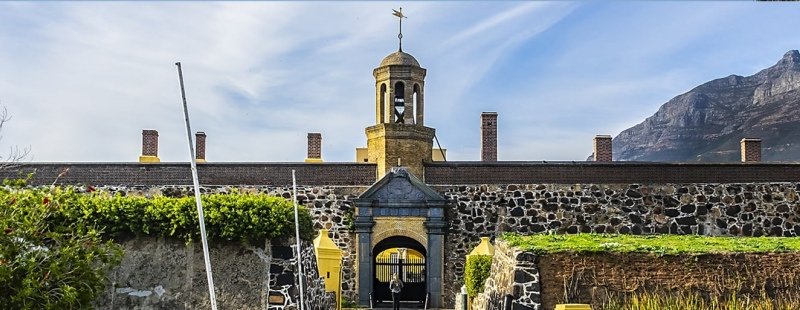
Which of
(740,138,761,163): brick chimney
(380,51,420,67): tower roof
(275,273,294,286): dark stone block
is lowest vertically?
(275,273,294,286): dark stone block

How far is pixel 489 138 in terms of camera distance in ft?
87.8

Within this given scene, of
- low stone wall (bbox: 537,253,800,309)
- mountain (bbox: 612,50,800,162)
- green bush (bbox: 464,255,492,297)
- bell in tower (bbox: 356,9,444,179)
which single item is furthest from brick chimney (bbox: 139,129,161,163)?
mountain (bbox: 612,50,800,162)

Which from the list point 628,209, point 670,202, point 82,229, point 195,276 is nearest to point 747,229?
point 670,202

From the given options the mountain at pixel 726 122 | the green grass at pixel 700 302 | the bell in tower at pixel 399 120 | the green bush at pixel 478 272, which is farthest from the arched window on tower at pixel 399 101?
the mountain at pixel 726 122

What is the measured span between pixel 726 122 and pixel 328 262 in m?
44.8

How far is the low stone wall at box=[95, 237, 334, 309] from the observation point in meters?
13.1

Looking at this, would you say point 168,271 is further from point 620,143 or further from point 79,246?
point 620,143

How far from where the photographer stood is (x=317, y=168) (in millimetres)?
23203

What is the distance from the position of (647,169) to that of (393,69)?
7.23 metres

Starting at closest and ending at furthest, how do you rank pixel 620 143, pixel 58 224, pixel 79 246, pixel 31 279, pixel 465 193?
pixel 31 279 → pixel 79 246 → pixel 58 224 → pixel 465 193 → pixel 620 143

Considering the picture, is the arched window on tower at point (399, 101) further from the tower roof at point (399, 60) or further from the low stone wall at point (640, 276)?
the low stone wall at point (640, 276)

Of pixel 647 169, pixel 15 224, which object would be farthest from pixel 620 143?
pixel 15 224

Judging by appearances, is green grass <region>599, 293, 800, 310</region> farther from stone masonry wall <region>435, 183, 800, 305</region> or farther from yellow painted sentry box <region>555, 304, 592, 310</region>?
stone masonry wall <region>435, 183, 800, 305</region>

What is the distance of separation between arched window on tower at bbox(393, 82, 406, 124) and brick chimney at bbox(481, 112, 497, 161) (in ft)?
13.0
